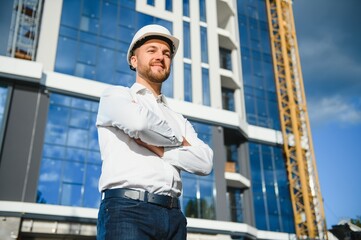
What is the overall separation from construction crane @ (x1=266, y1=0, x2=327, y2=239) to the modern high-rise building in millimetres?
190

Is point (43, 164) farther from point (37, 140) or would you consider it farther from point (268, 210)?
point (268, 210)

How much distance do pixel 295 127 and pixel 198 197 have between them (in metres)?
13.4

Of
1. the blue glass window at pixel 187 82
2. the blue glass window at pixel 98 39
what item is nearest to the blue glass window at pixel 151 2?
the blue glass window at pixel 98 39

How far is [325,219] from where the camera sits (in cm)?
3077

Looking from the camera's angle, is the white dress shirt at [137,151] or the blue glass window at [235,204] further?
the blue glass window at [235,204]

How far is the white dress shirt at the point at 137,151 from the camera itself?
92.1 inches

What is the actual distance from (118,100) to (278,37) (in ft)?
116

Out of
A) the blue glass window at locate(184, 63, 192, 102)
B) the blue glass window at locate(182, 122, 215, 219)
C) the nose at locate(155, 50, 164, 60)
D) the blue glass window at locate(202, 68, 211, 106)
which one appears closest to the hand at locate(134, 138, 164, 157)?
the nose at locate(155, 50, 164, 60)

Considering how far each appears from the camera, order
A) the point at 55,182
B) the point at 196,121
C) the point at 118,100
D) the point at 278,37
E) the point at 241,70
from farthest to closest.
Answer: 1. the point at 278,37
2. the point at 241,70
3. the point at 196,121
4. the point at 55,182
5. the point at 118,100

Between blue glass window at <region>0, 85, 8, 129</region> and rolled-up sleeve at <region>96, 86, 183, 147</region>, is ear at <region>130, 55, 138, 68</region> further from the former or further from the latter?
blue glass window at <region>0, 85, 8, 129</region>

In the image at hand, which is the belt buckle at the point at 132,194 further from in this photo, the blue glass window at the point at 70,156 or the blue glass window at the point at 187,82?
the blue glass window at the point at 187,82

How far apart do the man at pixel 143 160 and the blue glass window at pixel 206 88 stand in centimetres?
2287

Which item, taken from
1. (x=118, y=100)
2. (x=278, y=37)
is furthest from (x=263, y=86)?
(x=118, y=100)

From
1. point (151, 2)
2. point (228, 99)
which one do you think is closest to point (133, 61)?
point (151, 2)
